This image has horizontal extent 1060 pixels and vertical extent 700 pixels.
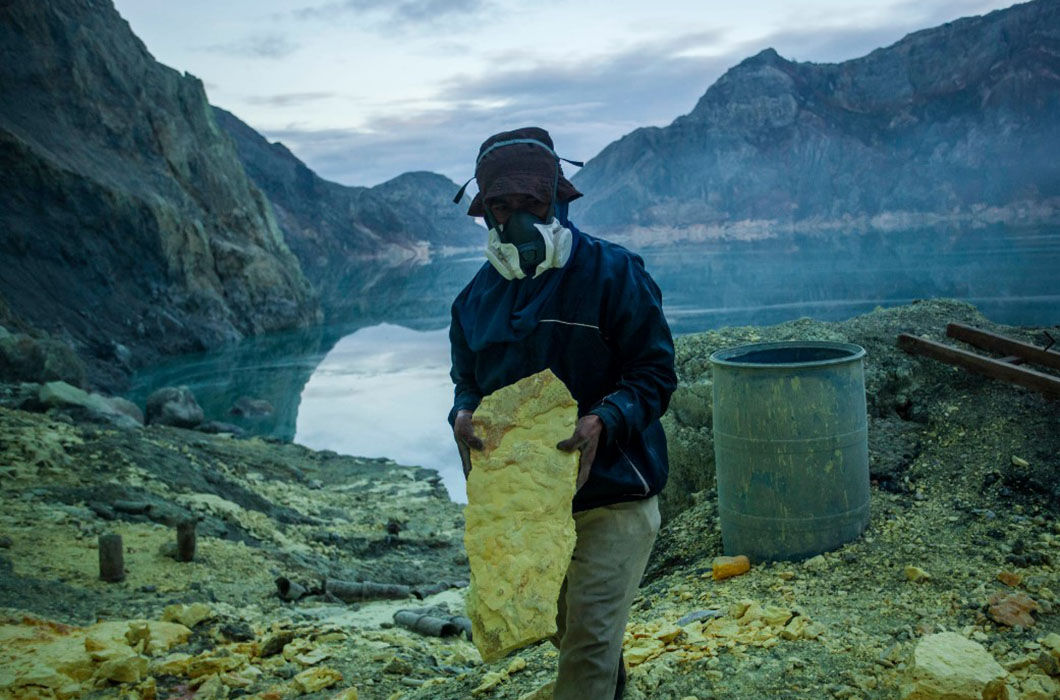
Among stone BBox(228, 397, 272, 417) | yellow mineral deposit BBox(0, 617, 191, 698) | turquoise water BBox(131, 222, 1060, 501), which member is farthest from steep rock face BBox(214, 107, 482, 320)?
yellow mineral deposit BBox(0, 617, 191, 698)

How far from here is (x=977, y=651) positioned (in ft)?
10.3

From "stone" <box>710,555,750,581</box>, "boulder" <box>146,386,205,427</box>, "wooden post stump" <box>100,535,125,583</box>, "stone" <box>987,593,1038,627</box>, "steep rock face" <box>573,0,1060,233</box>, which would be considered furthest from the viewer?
"steep rock face" <box>573,0,1060,233</box>

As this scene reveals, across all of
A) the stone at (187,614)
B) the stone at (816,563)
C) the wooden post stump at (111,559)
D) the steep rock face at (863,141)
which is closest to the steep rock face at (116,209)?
the wooden post stump at (111,559)

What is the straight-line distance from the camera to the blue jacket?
8.85ft

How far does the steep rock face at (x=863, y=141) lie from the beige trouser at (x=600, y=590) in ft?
226

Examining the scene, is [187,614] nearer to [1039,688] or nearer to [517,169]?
[517,169]

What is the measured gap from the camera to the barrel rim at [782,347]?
15.0ft

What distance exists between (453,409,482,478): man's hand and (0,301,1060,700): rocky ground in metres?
1.21

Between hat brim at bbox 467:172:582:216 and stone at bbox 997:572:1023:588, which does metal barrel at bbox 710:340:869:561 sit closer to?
stone at bbox 997:572:1023:588

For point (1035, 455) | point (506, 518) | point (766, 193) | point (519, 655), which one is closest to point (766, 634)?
point (519, 655)

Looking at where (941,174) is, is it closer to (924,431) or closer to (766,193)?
(766,193)

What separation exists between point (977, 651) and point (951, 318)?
5.22m

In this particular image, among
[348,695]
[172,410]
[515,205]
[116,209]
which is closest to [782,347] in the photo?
[515,205]

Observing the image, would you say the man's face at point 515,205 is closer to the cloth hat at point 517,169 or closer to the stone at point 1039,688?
the cloth hat at point 517,169
